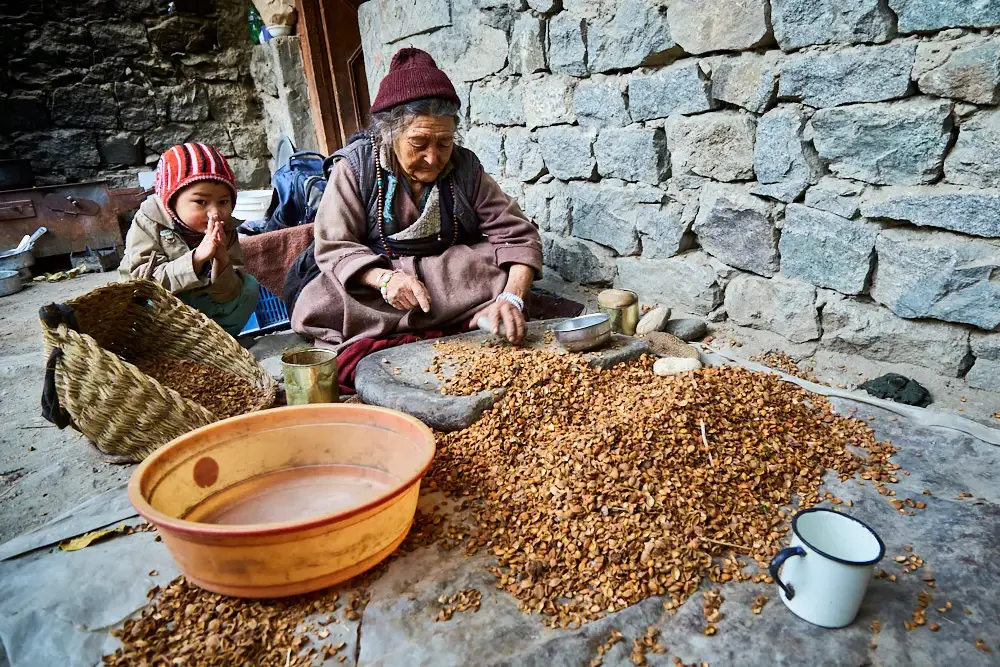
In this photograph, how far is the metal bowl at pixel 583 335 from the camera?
213 cm

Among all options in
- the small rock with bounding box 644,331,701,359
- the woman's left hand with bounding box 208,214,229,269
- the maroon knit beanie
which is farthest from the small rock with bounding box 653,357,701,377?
the woman's left hand with bounding box 208,214,229,269

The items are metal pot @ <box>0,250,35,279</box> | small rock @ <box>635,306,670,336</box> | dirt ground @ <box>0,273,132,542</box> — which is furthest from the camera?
metal pot @ <box>0,250,35,279</box>

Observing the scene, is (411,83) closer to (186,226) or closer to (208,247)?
(208,247)

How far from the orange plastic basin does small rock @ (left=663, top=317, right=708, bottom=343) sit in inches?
58.3

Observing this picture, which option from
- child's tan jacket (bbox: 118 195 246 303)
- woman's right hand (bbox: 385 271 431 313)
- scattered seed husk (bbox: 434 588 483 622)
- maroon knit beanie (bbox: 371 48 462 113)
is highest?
maroon knit beanie (bbox: 371 48 462 113)

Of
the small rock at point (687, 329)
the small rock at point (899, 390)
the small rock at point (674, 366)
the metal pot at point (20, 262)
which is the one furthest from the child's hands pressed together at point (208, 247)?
the metal pot at point (20, 262)

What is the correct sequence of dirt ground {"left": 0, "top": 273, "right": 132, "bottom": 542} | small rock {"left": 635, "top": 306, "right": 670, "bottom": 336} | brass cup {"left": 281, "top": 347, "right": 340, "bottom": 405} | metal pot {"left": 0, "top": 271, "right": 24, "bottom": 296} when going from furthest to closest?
metal pot {"left": 0, "top": 271, "right": 24, "bottom": 296} < small rock {"left": 635, "top": 306, "right": 670, "bottom": 336} < brass cup {"left": 281, "top": 347, "right": 340, "bottom": 405} < dirt ground {"left": 0, "top": 273, "right": 132, "bottom": 542}

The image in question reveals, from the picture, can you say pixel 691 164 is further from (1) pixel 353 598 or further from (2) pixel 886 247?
(1) pixel 353 598

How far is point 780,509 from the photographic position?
1.57 m

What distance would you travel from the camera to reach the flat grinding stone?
1.90m

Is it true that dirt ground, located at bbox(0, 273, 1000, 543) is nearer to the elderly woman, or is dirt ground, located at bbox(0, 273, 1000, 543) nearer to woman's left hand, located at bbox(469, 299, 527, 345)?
the elderly woman

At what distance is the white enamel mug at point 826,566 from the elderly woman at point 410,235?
1.19 m

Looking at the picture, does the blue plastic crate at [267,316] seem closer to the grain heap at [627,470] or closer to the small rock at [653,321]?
the grain heap at [627,470]

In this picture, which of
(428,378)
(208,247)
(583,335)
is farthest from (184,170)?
(583,335)
